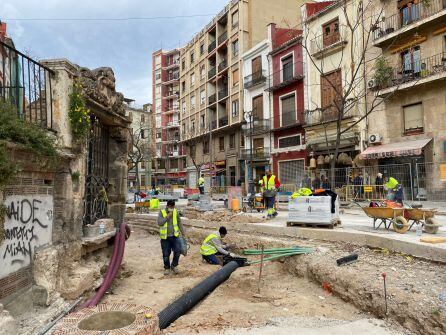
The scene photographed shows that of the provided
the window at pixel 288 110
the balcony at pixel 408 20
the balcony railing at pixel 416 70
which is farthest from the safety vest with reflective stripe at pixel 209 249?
the window at pixel 288 110

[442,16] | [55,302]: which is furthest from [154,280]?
[442,16]

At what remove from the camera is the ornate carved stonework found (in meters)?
6.33

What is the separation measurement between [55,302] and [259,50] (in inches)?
1194

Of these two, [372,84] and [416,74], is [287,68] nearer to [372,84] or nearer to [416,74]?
[372,84]

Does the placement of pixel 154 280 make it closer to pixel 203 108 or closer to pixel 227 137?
pixel 227 137

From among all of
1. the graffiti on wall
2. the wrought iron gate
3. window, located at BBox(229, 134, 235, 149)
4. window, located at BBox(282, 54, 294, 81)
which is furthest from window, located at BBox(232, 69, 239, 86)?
the graffiti on wall

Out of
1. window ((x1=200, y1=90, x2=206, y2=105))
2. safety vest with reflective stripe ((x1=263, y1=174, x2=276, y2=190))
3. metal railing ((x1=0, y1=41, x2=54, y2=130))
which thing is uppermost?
window ((x1=200, y1=90, x2=206, y2=105))

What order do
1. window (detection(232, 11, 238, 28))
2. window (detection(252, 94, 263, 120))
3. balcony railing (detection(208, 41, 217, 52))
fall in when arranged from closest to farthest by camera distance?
window (detection(252, 94, 263, 120))
window (detection(232, 11, 238, 28))
balcony railing (detection(208, 41, 217, 52))

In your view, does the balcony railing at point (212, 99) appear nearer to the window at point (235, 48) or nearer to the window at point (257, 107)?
the window at point (235, 48)

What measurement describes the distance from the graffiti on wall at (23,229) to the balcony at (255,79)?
27.7m

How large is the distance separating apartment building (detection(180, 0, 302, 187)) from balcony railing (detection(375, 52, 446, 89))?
616 inches

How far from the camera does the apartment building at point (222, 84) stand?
3638 centimetres

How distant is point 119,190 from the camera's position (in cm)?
830

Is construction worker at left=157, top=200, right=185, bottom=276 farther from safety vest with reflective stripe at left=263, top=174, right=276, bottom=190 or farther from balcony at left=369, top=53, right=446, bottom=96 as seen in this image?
balcony at left=369, top=53, right=446, bottom=96
